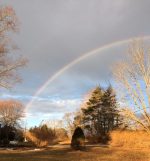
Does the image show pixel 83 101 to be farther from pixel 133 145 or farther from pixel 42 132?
pixel 133 145

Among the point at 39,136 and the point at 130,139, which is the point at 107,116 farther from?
the point at 130,139

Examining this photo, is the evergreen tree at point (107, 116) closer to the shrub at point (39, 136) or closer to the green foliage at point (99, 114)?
the green foliage at point (99, 114)

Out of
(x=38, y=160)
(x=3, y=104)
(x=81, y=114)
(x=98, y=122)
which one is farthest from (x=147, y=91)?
(x=3, y=104)

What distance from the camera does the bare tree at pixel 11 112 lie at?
84475mm

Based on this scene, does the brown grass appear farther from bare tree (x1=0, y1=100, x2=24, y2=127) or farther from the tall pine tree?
bare tree (x1=0, y1=100, x2=24, y2=127)

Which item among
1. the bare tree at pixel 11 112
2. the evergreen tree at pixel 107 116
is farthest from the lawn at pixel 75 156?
the bare tree at pixel 11 112

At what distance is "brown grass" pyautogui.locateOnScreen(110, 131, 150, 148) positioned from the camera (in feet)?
122

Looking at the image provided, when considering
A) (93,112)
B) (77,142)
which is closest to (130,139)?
(77,142)

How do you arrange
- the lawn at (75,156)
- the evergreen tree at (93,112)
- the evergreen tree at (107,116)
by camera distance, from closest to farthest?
the lawn at (75,156) → the evergreen tree at (107,116) → the evergreen tree at (93,112)

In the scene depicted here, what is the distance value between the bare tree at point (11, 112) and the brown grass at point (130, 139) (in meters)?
45.5

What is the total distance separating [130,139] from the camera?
3988 cm

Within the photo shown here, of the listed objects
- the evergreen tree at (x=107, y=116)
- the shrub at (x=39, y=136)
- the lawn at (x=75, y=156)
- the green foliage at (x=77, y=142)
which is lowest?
the lawn at (x=75, y=156)

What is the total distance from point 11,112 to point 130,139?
52052 millimetres

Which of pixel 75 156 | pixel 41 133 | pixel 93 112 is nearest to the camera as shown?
pixel 75 156
